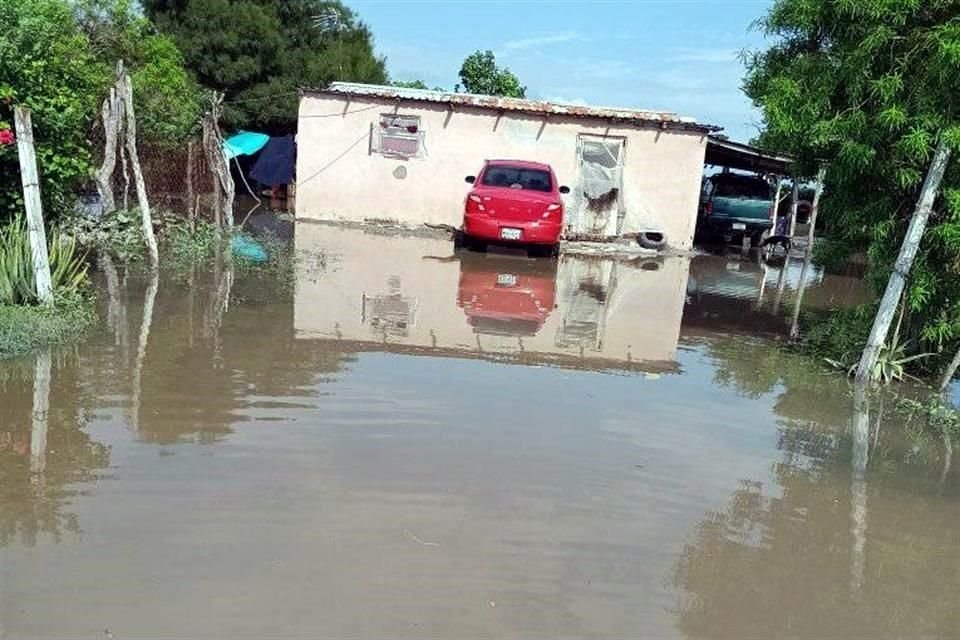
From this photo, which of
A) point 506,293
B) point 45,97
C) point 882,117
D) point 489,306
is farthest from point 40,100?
point 882,117

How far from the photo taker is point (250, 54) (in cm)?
3077

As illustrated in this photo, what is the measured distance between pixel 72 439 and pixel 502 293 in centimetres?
681

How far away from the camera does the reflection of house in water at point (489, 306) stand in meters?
8.15

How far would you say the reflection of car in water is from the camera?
9203 mm

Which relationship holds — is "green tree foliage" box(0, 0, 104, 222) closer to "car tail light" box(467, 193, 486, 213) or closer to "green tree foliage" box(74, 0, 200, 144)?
"car tail light" box(467, 193, 486, 213)

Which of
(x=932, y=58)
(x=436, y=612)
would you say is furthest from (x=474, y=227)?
(x=436, y=612)

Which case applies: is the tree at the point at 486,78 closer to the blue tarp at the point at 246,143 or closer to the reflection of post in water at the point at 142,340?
the blue tarp at the point at 246,143

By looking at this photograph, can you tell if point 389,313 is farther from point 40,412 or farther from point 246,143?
point 246,143

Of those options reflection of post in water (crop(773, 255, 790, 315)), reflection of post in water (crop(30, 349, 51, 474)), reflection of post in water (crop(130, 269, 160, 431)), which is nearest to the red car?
reflection of post in water (crop(773, 255, 790, 315))

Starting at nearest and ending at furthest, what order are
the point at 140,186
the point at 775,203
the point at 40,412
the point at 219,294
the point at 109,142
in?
the point at 40,412 < the point at 219,294 < the point at 140,186 < the point at 109,142 < the point at 775,203

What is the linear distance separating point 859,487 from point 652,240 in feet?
46.0

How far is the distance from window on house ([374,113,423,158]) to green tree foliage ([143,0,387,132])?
40.8ft

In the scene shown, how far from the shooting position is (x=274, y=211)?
2161 centimetres

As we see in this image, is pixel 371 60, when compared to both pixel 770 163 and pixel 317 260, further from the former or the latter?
pixel 317 260
